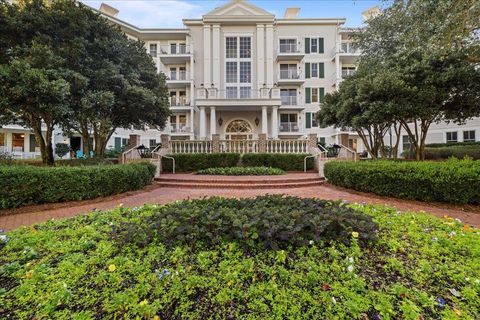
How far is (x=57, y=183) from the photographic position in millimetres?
6270

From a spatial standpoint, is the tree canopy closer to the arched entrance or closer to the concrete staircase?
the concrete staircase

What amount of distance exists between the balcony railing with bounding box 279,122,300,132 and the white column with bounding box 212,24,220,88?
7390 mm

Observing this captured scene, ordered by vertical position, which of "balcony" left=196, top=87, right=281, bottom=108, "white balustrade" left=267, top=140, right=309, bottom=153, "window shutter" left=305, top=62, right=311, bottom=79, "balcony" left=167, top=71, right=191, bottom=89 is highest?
"window shutter" left=305, top=62, right=311, bottom=79

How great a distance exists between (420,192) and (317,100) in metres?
20.3

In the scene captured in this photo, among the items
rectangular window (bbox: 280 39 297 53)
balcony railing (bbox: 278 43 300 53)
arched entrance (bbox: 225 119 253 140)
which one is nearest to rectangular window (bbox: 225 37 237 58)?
balcony railing (bbox: 278 43 300 53)

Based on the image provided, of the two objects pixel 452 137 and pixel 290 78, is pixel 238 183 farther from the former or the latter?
pixel 452 137

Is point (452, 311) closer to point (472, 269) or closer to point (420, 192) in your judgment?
point (472, 269)

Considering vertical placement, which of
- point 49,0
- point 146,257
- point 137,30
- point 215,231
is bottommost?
point 146,257

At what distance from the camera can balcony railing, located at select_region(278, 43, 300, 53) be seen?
78.2ft

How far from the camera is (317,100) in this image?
24938 millimetres

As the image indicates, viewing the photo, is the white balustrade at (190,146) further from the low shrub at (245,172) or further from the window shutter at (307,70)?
the window shutter at (307,70)

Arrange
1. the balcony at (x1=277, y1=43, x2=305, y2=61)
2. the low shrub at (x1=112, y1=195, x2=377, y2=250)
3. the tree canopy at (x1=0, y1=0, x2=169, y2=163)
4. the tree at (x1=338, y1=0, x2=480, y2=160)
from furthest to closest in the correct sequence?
the balcony at (x1=277, y1=43, x2=305, y2=61)
the tree at (x1=338, y1=0, x2=480, y2=160)
the tree canopy at (x1=0, y1=0, x2=169, y2=163)
the low shrub at (x1=112, y1=195, x2=377, y2=250)

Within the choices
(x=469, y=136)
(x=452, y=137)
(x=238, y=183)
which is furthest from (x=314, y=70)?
(x=238, y=183)

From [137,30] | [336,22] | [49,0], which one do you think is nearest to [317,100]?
[336,22]
